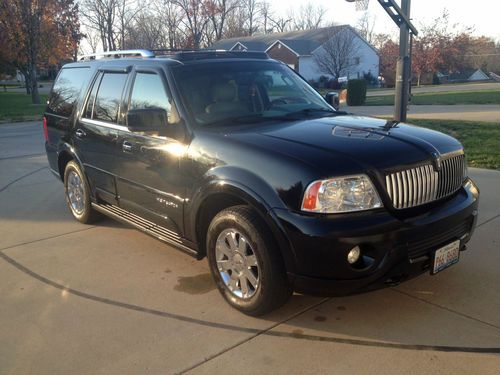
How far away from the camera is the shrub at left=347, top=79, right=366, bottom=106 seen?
923 inches

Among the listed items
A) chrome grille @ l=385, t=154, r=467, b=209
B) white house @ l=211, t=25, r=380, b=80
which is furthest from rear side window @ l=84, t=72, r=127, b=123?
white house @ l=211, t=25, r=380, b=80

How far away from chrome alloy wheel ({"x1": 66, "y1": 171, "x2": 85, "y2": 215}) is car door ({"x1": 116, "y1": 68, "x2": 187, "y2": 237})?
3.88 ft

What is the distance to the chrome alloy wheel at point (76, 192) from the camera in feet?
19.0

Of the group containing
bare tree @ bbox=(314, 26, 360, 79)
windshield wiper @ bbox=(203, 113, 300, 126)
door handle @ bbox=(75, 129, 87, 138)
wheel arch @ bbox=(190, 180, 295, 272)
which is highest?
bare tree @ bbox=(314, 26, 360, 79)

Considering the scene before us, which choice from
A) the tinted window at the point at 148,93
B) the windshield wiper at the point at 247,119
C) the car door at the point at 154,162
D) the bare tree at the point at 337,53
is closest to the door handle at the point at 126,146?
the car door at the point at 154,162

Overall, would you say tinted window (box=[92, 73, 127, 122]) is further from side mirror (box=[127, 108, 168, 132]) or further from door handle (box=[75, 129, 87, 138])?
side mirror (box=[127, 108, 168, 132])

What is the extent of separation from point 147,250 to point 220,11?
69819mm

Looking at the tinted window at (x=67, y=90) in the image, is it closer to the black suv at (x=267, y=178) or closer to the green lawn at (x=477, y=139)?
the black suv at (x=267, y=178)

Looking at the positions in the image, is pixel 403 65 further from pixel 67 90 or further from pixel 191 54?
pixel 67 90

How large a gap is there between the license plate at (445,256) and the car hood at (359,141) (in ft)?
2.06

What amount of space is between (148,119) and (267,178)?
4.12 feet

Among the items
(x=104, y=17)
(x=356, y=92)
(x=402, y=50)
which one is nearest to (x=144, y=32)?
(x=104, y=17)

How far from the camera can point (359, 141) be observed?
346cm

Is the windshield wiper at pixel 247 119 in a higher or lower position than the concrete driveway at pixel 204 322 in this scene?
higher
